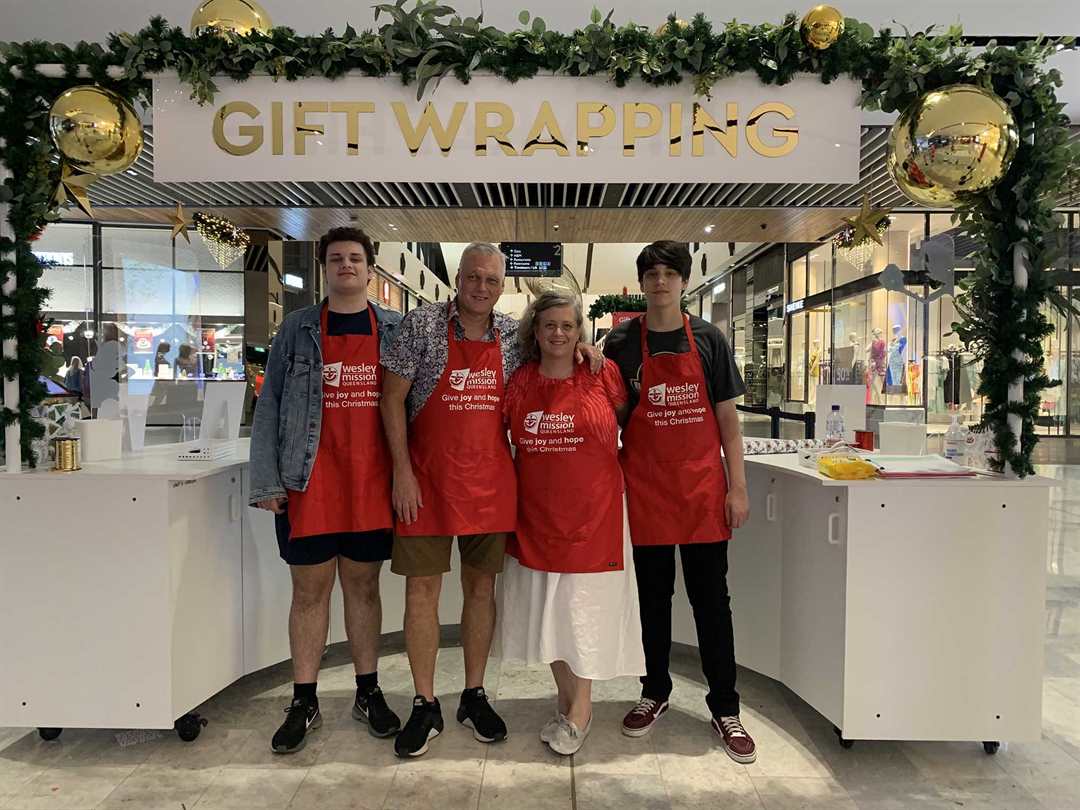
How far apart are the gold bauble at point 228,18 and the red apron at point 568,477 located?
5.34 feet

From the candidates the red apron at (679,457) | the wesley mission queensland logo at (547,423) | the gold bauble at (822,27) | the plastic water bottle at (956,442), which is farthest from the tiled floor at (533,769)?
the gold bauble at (822,27)

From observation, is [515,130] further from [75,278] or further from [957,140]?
[75,278]

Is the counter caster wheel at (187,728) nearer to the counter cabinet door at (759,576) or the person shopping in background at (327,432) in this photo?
the person shopping in background at (327,432)

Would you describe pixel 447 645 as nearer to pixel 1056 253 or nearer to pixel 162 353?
pixel 1056 253

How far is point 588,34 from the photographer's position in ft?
7.77

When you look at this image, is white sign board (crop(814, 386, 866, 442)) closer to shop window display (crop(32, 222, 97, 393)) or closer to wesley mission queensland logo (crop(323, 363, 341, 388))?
wesley mission queensland logo (crop(323, 363, 341, 388))

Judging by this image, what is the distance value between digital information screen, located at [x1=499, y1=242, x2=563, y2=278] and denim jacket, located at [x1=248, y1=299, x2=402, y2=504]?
7090 mm

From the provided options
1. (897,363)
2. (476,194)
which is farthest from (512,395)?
(897,363)

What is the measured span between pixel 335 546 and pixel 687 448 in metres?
1.21

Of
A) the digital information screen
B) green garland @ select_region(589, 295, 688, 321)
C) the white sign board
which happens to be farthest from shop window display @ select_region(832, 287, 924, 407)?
the white sign board

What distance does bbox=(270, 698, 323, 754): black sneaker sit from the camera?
2.31 m

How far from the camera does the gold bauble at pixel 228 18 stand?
8.00ft

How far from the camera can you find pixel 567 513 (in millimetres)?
2178

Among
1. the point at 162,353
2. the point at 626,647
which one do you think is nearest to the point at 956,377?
the point at 626,647
